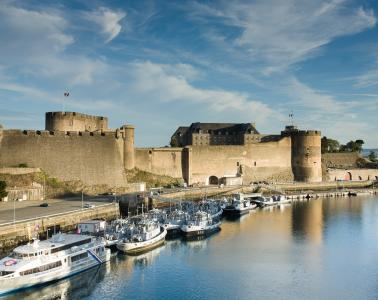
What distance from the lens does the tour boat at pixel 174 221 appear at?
83.7 ft

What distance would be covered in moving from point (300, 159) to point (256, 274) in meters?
30.7

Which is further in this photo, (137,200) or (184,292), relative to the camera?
(137,200)

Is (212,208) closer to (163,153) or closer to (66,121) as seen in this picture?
(163,153)

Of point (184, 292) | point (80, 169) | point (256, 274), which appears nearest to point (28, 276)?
point (184, 292)

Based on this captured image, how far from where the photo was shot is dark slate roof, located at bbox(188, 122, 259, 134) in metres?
55.5

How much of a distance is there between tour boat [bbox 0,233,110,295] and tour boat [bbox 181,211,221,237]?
5909 mm

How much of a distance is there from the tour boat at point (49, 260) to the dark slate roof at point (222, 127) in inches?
1409

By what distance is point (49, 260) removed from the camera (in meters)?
17.6

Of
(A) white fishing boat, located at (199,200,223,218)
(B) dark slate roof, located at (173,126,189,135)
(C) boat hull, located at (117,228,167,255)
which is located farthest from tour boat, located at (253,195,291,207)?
(B) dark slate roof, located at (173,126,189,135)

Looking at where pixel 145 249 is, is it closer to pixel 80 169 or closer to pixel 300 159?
pixel 80 169

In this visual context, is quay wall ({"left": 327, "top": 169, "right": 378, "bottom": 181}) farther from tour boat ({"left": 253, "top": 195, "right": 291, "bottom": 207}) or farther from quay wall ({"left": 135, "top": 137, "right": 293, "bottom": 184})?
tour boat ({"left": 253, "top": 195, "right": 291, "bottom": 207})

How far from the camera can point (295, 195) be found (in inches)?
1661

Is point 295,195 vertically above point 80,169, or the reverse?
point 80,169

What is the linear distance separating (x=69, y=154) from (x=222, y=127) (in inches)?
1067
